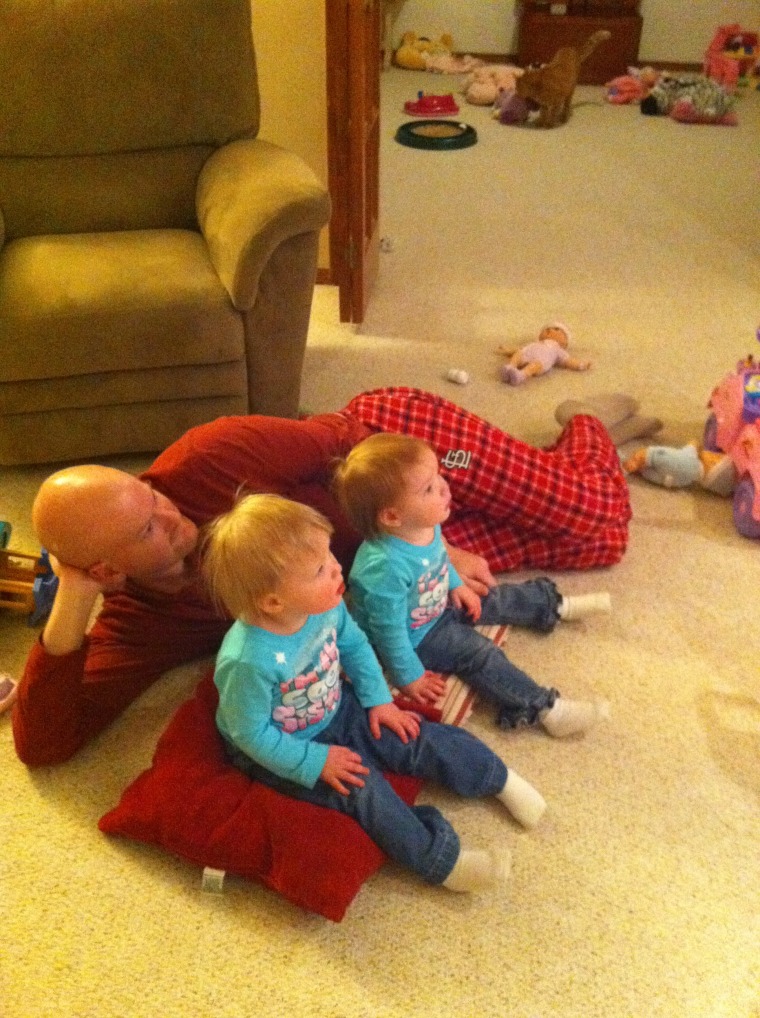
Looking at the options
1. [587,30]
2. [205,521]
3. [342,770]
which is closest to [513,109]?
[587,30]

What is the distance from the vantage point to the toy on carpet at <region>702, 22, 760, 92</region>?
488 cm

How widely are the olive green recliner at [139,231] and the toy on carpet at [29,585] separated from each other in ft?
1.41

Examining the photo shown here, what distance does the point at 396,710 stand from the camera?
1368 millimetres

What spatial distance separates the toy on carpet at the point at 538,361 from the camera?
2.43 metres

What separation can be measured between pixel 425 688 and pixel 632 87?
15.3 ft

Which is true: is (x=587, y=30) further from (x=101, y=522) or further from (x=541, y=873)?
(x=541, y=873)

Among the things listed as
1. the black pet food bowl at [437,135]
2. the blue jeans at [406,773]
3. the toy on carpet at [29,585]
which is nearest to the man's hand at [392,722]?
the blue jeans at [406,773]

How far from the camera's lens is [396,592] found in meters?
1.40

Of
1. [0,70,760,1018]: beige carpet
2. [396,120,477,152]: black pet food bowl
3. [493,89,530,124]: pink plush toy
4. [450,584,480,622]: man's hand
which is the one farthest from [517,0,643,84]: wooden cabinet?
[450,584,480,622]: man's hand

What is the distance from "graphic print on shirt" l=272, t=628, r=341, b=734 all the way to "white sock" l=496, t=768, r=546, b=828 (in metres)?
0.31

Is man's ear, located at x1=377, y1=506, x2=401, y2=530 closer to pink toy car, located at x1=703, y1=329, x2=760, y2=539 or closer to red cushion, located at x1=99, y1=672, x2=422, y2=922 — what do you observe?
red cushion, located at x1=99, y1=672, x2=422, y2=922

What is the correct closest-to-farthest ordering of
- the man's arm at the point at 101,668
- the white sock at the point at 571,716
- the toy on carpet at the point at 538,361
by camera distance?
1. the man's arm at the point at 101,668
2. the white sock at the point at 571,716
3. the toy on carpet at the point at 538,361

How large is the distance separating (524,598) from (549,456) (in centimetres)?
36

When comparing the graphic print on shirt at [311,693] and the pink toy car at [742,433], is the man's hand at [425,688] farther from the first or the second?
the pink toy car at [742,433]
